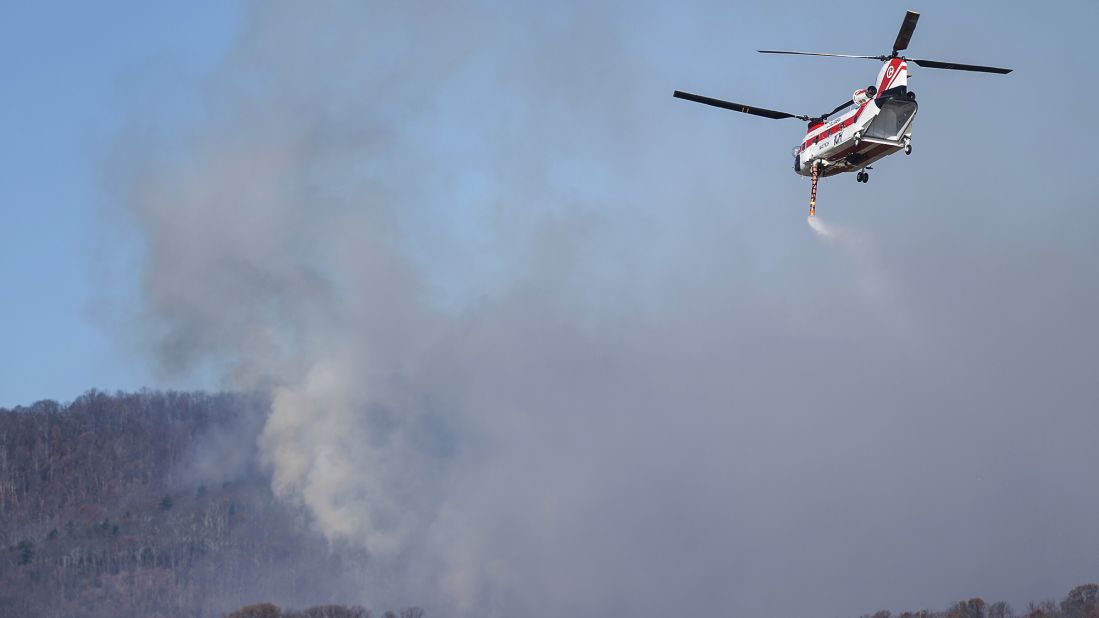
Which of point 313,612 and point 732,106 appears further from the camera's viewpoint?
point 313,612

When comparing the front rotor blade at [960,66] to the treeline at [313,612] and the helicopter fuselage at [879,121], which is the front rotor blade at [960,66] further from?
the treeline at [313,612]

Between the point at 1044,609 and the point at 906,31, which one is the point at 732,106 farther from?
the point at 1044,609

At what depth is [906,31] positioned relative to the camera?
7544 centimetres

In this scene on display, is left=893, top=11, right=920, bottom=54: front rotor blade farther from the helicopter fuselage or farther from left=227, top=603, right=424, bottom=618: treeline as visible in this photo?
left=227, top=603, right=424, bottom=618: treeline

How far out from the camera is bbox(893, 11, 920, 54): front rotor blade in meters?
73.9

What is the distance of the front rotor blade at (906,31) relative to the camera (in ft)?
242

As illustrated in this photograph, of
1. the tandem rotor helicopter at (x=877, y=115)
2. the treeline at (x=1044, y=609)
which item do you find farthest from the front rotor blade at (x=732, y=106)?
the treeline at (x=1044, y=609)

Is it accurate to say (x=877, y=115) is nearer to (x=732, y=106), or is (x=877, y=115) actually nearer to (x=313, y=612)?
(x=732, y=106)

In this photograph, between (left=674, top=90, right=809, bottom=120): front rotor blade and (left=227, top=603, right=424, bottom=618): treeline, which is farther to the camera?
(left=227, top=603, right=424, bottom=618): treeline

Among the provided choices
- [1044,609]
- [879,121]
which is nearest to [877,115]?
[879,121]

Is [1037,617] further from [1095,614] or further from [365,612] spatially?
[365,612]

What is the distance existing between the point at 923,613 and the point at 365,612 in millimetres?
75512

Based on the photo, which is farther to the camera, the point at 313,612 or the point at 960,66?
the point at 313,612

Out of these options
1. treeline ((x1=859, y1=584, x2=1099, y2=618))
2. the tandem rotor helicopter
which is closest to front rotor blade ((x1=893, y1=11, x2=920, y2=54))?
the tandem rotor helicopter
